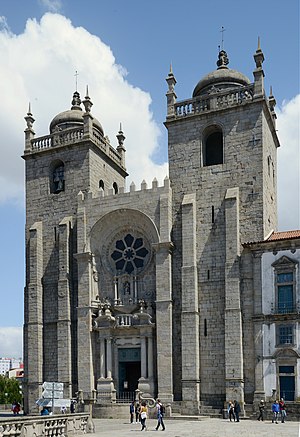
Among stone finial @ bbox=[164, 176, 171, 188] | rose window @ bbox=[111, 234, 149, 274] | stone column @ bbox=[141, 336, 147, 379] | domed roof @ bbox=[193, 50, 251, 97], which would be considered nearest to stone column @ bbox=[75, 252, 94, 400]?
rose window @ bbox=[111, 234, 149, 274]

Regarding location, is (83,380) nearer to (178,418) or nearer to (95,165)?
(178,418)

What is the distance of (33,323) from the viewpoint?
119ft

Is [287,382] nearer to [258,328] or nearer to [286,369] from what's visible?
[286,369]

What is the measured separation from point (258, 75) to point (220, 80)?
3.44 metres

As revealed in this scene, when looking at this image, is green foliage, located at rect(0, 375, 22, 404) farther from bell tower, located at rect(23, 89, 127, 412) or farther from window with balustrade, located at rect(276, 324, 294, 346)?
window with balustrade, located at rect(276, 324, 294, 346)

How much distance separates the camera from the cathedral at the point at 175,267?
30.4 m

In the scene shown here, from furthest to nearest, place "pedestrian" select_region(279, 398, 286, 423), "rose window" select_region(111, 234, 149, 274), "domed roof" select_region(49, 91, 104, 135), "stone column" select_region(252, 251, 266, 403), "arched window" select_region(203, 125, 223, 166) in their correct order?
"domed roof" select_region(49, 91, 104, 135), "arched window" select_region(203, 125, 223, 166), "rose window" select_region(111, 234, 149, 274), "stone column" select_region(252, 251, 266, 403), "pedestrian" select_region(279, 398, 286, 423)

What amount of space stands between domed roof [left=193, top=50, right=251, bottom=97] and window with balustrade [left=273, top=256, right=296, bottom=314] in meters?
11.6

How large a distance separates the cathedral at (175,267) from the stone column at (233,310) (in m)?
0.05

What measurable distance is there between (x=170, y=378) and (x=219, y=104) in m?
15.4

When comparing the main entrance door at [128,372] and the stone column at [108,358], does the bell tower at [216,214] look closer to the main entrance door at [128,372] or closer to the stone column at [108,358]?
the main entrance door at [128,372]

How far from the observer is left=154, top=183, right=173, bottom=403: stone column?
3184cm

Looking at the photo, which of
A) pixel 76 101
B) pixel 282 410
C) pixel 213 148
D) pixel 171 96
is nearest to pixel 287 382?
pixel 282 410

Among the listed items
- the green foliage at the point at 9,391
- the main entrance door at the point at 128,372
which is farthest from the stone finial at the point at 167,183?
the green foliage at the point at 9,391
